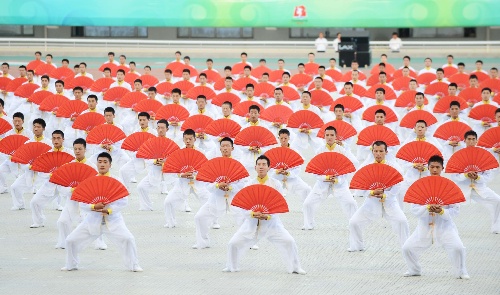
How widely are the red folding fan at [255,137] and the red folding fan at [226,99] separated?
4.47m

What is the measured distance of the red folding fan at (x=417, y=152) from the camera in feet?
42.8

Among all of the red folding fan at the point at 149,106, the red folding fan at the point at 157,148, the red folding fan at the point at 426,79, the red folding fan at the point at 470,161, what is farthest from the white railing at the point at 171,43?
the red folding fan at the point at 470,161

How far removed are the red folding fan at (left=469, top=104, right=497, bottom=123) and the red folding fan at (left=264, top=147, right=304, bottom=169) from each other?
5.82m

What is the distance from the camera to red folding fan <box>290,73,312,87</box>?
2211 cm

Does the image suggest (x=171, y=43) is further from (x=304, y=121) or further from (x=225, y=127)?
(x=225, y=127)

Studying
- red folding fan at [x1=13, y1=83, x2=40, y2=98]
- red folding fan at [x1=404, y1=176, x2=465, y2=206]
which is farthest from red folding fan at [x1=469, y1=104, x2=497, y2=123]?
red folding fan at [x1=13, y1=83, x2=40, y2=98]

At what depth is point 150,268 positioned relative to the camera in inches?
437

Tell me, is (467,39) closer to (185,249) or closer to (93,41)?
(93,41)

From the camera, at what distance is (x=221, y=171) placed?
38.7 ft

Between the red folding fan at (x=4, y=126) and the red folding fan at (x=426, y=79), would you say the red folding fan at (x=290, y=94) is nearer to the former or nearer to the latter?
the red folding fan at (x=426, y=79)

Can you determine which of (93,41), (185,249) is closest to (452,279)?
(185,249)

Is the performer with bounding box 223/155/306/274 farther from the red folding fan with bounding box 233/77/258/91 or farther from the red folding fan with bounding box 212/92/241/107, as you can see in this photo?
the red folding fan with bounding box 233/77/258/91

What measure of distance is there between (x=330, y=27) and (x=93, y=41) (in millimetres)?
8441

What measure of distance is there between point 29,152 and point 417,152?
211 inches
